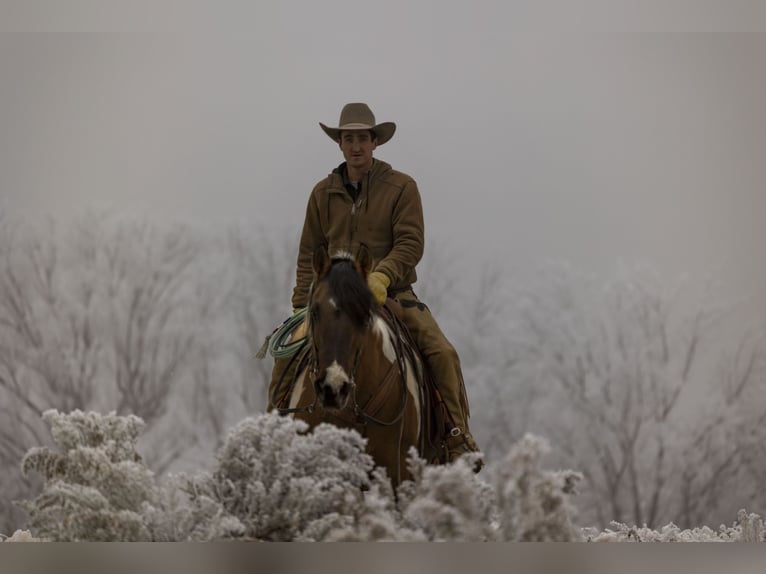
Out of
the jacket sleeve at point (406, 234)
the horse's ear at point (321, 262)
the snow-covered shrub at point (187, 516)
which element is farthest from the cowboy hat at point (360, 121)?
the snow-covered shrub at point (187, 516)

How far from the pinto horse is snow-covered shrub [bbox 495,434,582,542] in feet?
3.30

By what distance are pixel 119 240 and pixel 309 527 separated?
7.67 meters

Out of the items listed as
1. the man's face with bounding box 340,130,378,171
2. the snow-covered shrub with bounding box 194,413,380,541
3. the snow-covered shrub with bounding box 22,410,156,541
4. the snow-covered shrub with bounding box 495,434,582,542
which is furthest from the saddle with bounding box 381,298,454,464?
the snow-covered shrub with bounding box 495,434,582,542

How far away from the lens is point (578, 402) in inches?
460

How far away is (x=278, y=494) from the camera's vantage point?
4562mm

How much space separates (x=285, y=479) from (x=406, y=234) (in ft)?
6.23

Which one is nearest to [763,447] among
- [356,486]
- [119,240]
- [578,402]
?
[578,402]

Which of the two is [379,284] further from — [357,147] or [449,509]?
[449,509]

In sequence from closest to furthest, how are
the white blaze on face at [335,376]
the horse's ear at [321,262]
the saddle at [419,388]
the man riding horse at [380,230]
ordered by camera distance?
1. the white blaze on face at [335,376]
2. the horse's ear at [321,262]
3. the saddle at [419,388]
4. the man riding horse at [380,230]

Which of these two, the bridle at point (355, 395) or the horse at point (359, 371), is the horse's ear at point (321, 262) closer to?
the horse at point (359, 371)

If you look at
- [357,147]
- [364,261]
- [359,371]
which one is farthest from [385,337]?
[357,147]

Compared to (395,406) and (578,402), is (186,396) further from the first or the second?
(395,406)

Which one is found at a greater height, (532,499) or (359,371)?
(359,371)

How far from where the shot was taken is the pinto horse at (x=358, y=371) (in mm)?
5066
